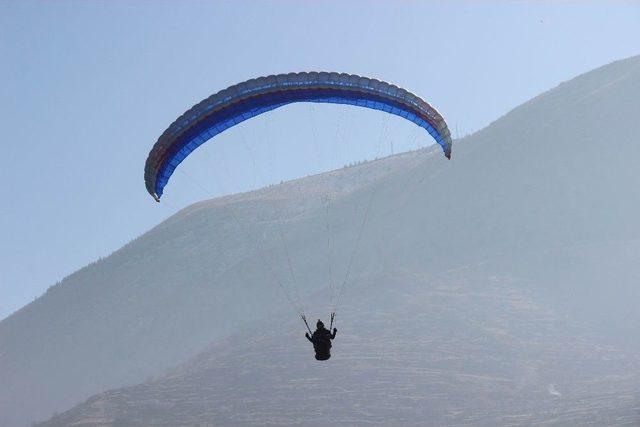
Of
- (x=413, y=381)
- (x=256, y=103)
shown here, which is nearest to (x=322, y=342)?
(x=256, y=103)

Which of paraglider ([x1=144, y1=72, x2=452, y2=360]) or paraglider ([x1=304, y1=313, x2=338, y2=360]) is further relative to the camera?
paraglider ([x1=144, y1=72, x2=452, y2=360])

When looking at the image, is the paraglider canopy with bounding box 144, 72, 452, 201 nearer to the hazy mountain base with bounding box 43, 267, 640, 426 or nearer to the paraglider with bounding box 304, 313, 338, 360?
the paraglider with bounding box 304, 313, 338, 360

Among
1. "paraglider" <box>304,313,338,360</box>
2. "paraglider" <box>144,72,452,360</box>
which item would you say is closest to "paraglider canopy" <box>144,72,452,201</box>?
"paraglider" <box>144,72,452,360</box>

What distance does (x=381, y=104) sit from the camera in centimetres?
3972

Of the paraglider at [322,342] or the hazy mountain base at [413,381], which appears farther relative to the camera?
the hazy mountain base at [413,381]

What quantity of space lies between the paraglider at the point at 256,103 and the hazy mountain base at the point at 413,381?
11093 centimetres

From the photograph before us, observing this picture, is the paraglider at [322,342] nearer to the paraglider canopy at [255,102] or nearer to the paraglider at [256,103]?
the paraglider at [256,103]

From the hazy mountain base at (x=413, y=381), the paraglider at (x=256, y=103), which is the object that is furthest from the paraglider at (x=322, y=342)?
the hazy mountain base at (x=413, y=381)

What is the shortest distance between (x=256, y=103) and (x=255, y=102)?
0.18 feet

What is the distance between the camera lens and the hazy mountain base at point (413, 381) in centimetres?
15312

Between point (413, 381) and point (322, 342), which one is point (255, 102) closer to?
point (322, 342)

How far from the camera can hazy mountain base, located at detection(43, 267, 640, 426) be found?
502 ft

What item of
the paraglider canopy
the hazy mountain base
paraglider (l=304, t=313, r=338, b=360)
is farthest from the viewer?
the hazy mountain base

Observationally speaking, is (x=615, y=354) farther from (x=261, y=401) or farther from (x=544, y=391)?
(x=261, y=401)
